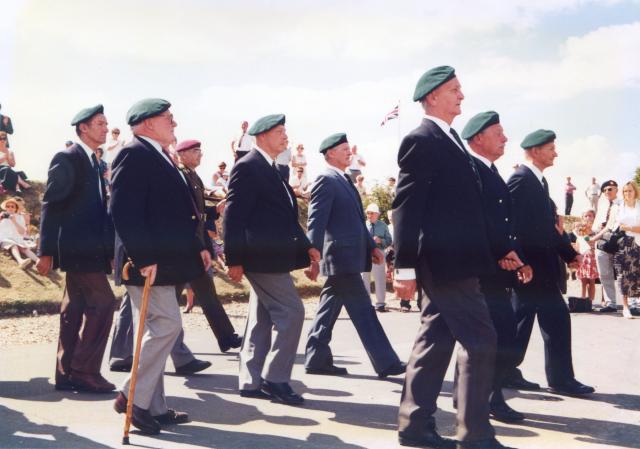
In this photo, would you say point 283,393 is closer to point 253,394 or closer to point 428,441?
point 253,394

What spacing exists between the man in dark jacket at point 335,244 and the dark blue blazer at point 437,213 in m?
2.40

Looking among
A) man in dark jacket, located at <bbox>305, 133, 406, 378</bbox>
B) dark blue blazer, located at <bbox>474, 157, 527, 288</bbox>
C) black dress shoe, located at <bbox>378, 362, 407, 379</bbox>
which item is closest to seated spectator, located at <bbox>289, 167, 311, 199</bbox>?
man in dark jacket, located at <bbox>305, 133, 406, 378</bbox>

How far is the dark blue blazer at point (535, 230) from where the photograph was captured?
6301 millimetres

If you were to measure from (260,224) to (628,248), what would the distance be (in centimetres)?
781

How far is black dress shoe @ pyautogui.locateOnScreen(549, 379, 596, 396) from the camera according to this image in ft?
20.5

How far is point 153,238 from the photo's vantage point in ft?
16.5

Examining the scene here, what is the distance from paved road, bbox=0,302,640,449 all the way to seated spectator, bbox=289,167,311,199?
467 inches

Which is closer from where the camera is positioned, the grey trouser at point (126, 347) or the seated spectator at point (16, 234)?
the grey trouser at point (126, 347)

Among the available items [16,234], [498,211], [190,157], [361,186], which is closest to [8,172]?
[16,234]

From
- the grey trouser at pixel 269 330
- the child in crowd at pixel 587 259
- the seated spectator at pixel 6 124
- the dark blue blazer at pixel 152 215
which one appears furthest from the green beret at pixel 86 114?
the seated spectator at pixel 6 124

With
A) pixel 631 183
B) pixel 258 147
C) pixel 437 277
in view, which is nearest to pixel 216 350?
pixel 258 147

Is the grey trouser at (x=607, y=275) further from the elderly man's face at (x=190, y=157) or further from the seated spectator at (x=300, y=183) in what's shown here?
the seated spectator at (x=300, y=183)

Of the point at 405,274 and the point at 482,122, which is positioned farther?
the point at 482,122

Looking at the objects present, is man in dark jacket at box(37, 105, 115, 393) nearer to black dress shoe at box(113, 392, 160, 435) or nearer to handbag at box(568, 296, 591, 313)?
black dress shoe at box(113, 392, 160, 435)
